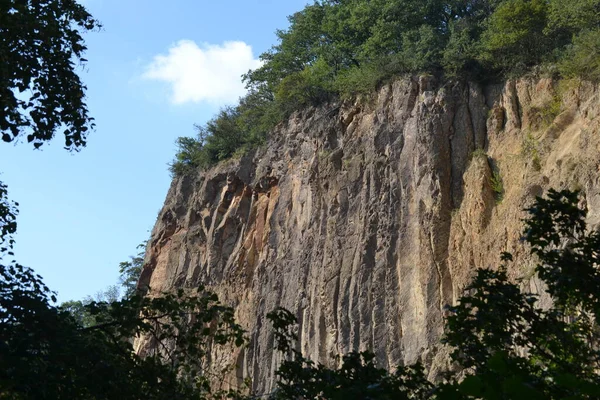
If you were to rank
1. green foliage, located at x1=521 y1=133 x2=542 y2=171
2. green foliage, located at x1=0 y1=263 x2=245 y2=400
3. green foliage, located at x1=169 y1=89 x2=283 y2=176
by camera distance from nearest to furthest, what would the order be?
green foliage, located at x1=0 y1=263 x2=245 y2=400
green foliage, located at x1=521 y1=133 x2=542 y2=171
green foliage, located at x1=169 y1=89 x2=283 y2=176

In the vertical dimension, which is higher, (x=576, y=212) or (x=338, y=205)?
(x=338, y=205)

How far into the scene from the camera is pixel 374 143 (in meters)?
25.4

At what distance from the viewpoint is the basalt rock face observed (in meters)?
20.8

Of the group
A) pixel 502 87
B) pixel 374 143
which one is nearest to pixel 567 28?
pixel 502 87

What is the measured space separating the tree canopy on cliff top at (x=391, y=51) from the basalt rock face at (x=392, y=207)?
717 millimetres

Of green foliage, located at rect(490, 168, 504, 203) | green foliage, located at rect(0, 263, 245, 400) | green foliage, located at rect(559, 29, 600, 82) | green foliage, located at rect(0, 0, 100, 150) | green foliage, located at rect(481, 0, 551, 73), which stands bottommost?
green foliage, located at rect(0, 263, 245, 400)

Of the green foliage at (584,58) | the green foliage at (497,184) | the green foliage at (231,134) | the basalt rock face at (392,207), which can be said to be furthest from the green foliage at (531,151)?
the green foliage at (231,134)

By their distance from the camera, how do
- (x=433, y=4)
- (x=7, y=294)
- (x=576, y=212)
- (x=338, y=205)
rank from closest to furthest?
1. (x=576, y=212)
2. (x=7, y=294)
3. (x=338, y=205)
4. (x=433, y=4)

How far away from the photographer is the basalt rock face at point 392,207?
20.8 m

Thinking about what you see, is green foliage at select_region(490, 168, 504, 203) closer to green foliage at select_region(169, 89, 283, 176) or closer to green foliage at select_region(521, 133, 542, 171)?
green foliage at select_region(521, 133, 542, 171)

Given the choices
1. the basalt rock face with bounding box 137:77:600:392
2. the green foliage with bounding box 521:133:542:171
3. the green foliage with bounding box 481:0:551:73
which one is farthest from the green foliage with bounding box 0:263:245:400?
the green foliage with bounding box 481:0:551:73

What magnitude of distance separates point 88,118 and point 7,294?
248 centimetres

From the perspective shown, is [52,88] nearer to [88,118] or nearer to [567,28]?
[88,118]

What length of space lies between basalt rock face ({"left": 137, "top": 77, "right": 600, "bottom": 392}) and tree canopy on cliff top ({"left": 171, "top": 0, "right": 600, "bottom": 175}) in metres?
0.72
